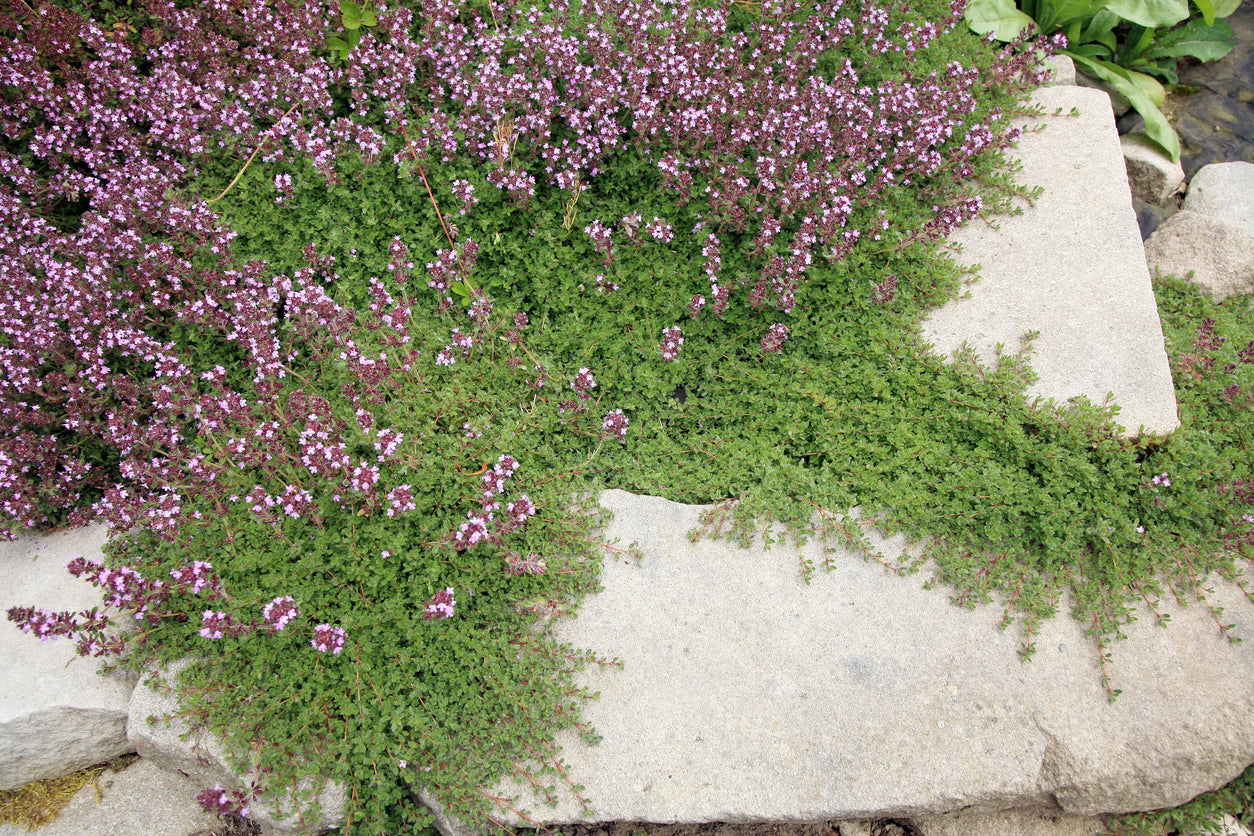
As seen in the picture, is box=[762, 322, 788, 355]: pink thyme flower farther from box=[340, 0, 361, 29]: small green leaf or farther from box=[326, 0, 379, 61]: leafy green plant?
box=[340, 0, 361, 29]: small green leaf

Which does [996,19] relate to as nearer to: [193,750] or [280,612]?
[280,612]

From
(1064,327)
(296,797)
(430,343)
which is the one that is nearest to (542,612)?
(296,797)

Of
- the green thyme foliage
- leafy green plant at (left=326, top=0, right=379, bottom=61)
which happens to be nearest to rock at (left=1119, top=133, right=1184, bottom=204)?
the green thyme foliage

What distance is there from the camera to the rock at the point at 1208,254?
18.4ft

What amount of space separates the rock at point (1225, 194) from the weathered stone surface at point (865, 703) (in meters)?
3.33

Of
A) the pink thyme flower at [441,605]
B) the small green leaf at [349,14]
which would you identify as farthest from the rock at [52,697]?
the small green leaf at [349,14]

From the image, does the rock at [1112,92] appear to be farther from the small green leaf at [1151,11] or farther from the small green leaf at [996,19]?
the small green leaf at [996,19]

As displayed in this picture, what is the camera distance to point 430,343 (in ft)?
15.7

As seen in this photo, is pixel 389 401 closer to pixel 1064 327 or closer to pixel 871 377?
pixel 871 377

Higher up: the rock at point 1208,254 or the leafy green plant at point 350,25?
the leafy green plant at point 350,25

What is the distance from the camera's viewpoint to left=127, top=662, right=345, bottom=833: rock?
372 centimetres

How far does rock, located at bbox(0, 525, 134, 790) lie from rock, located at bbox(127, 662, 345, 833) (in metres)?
0.25

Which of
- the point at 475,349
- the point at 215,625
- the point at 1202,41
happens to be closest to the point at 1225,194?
the point at 1202,41

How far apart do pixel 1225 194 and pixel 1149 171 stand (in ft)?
1.86
